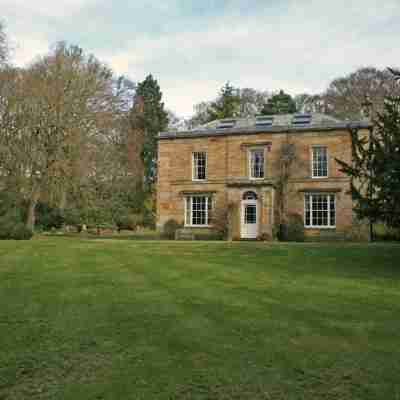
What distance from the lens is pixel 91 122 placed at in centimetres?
3300

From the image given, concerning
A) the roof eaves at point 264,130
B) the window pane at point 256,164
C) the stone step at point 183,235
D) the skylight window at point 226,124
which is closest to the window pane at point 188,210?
the stone step at point 183,235

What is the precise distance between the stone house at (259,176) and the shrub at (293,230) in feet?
2.25

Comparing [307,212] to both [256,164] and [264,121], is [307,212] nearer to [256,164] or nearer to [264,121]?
[256,164]

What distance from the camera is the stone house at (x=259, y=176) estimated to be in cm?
2770

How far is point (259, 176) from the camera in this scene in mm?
29281

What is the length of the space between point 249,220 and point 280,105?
2293 cm

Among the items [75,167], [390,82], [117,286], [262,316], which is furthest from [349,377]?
[390,82]

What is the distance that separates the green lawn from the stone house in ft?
50.5

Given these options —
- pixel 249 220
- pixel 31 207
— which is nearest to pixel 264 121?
pixel 249 220

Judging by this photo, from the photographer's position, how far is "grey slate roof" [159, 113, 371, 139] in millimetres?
27812

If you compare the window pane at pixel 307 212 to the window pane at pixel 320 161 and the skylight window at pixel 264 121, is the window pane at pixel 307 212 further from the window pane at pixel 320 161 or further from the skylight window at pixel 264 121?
the skylight window at pixel 264 121

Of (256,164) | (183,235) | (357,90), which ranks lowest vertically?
(183,235)

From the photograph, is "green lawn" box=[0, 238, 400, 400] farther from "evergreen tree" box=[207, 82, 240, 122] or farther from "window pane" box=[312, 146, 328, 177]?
"evergreen tree" box=[207, 82, 240, 122]

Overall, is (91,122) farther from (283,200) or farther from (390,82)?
(390,82)
